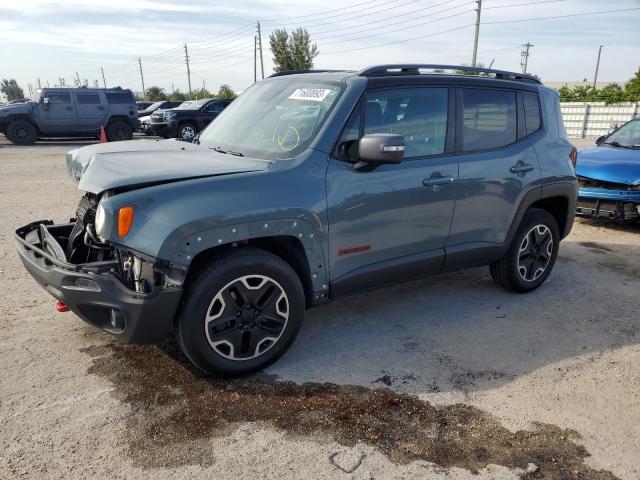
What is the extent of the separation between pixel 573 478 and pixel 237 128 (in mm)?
3100

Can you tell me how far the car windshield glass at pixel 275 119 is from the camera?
353 centimetres

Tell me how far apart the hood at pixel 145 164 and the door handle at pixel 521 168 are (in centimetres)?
222

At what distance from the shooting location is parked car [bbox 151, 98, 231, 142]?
18984mm

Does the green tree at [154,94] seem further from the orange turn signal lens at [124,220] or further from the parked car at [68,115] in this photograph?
the orange turn signal lens at [124,220]

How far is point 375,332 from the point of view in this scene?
4020 millimetres

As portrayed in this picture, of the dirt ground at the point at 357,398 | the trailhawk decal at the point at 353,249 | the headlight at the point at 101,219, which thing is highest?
the headlight at the point at 101,219

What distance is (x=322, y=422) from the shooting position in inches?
114

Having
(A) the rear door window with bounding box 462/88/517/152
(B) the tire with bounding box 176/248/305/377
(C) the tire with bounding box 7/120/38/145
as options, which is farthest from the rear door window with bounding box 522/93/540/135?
(C) the tire with bounding box 7/120/38/145

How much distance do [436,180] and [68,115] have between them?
693 inches

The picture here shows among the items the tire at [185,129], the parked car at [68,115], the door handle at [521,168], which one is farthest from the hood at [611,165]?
the parked car at [68,115]

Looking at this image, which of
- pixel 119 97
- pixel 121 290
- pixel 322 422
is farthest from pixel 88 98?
pixel 322 422

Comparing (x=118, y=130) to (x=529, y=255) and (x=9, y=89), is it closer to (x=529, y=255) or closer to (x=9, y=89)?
(x=529, y=255)

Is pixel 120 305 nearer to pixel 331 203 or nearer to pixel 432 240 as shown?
pixel 331 203

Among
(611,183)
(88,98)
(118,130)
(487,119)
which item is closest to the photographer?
(487,119)
